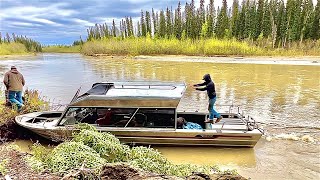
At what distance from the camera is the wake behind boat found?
29.6ft

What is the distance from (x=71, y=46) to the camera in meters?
127

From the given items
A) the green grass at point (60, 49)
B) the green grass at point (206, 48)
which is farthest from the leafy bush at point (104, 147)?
the green grass at point (60, 49)

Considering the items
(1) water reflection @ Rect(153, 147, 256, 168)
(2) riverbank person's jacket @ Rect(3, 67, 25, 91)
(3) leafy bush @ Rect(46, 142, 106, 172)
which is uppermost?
(2) riverbank person's jacket @ Rect(3, 67, 25, 91)

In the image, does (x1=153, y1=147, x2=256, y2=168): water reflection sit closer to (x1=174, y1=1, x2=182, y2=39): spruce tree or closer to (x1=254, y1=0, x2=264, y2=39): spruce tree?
(x1=254, y1=0, x2=264, y2=39): spruce tree

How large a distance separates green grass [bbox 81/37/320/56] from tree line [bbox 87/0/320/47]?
11.6 feet

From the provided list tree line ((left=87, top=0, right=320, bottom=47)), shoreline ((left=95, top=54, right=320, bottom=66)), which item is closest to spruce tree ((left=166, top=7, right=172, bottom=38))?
tree line ((left=87, top=0, right=320, bottom=47))

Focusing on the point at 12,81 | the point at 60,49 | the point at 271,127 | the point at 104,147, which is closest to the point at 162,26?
the point at 271,127

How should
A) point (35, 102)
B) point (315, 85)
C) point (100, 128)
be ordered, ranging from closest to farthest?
point (100, 128) < point (35, 102) < point (315, 85)

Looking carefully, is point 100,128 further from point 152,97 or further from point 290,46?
point 290,46

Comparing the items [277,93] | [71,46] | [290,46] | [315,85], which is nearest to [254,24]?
[290,46]

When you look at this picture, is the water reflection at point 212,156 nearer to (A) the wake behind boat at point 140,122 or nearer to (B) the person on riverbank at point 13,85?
(A) the wake behind boat at point 140,122

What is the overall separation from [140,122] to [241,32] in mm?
56905

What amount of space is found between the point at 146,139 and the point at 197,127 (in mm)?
1657

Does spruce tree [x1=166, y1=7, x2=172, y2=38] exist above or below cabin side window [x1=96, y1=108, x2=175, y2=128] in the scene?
above
